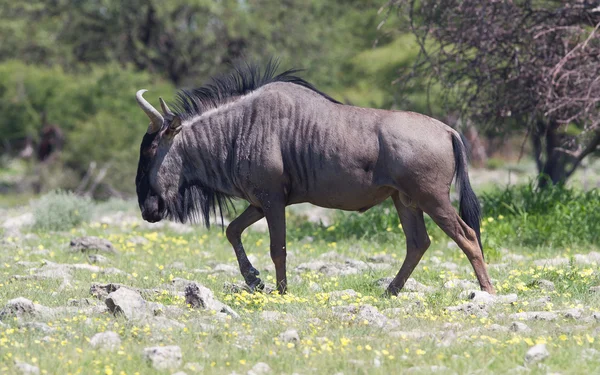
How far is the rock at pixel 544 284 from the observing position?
27.6 ft

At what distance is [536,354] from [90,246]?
23.0 feet

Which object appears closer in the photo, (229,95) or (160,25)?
(229,95)

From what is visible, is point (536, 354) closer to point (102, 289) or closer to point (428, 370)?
point (428, 370)

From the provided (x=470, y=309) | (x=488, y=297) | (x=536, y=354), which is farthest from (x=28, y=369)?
(x=488, y=297)

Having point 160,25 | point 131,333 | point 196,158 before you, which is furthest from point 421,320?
point 160,25

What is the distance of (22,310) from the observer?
6.81m

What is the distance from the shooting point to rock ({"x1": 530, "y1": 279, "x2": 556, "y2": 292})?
331 inches

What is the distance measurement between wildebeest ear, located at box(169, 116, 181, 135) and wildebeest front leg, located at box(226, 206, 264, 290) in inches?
39.6

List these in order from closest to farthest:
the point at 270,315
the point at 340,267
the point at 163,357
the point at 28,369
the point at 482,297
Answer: the point at 28,369 < the point at 163,357 < the point at 270,315 < the point at 482,297 < the point at 340,267

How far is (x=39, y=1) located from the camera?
117 feet

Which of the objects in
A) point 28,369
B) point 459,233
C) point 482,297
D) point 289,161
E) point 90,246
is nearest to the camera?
point 28,369

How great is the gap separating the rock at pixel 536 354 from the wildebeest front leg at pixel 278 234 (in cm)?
316

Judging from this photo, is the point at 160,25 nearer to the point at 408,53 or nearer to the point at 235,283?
the point at 408,53

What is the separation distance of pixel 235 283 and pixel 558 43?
7.03 m
